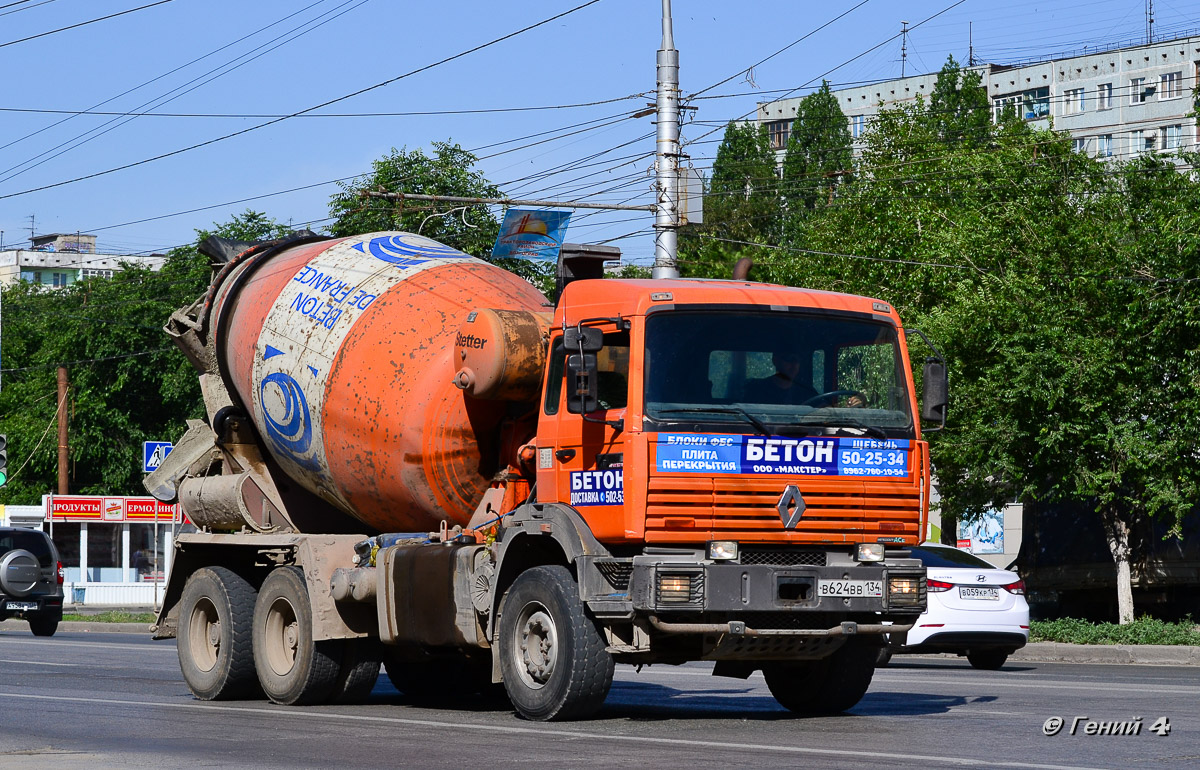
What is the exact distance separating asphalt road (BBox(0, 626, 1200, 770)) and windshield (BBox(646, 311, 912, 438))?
1908 millimetres

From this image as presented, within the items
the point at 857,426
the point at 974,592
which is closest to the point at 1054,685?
the point at 974,592

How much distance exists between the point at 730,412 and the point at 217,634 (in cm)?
593

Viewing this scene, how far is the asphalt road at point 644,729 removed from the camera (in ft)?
27.5

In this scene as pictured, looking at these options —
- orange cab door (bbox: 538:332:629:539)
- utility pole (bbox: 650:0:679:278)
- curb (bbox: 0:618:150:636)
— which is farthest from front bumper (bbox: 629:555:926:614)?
curb (bbox: 0:618:150:636)

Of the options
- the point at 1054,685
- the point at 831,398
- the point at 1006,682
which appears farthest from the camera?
the point at 1006,682

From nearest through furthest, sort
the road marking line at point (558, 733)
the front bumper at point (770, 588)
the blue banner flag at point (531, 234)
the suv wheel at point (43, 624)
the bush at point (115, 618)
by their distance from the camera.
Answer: the road marking line at point (558, 733)
the front bumper at point (770, 588)
the blue banner flag at point (531, 234)
the suv wheel at point (43, 624)
the bush at point (115, 618)

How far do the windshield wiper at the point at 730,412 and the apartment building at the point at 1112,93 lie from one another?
70.4 m

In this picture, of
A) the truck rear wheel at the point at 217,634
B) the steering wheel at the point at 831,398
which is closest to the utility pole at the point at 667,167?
the truck rear wheel at the point at 217,634

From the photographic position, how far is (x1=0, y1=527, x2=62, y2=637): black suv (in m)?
28.7

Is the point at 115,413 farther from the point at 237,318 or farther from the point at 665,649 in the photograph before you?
the point at 665,649

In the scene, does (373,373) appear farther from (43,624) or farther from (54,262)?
(54,262)

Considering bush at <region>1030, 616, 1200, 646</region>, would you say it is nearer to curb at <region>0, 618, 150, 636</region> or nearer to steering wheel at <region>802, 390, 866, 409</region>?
steering wheel at <region>802, 390, 866, 409</region>

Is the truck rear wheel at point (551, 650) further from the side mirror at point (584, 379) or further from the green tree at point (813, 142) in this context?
the green tree at point (813, 142)

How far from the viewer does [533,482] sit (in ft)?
37.2
